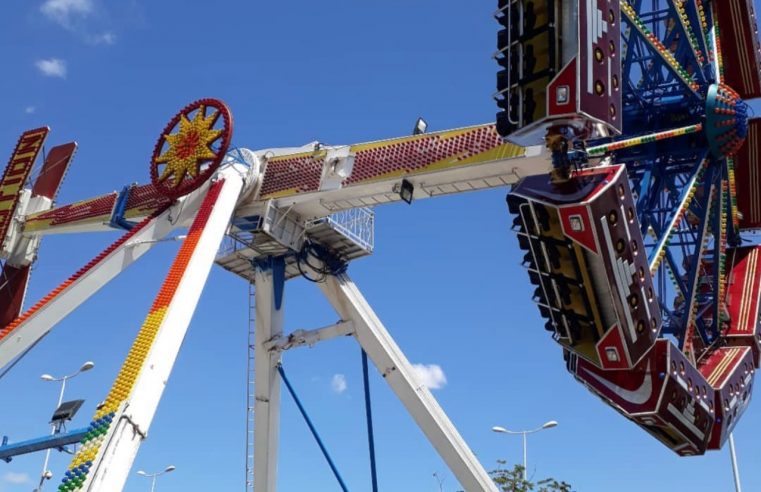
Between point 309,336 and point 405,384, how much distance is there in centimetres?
350

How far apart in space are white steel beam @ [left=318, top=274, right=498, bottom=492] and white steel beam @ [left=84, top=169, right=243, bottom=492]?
4.71 meters

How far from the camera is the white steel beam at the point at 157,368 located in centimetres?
2116

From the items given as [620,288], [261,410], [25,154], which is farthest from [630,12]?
[25,154]

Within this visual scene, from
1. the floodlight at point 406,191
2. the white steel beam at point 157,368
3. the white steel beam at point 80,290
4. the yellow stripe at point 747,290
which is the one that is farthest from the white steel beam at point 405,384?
the yellow stripe at point 747,290

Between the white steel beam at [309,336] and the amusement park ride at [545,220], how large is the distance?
0.06 metres

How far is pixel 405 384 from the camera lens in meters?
29.2

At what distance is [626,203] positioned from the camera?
23.2 metres

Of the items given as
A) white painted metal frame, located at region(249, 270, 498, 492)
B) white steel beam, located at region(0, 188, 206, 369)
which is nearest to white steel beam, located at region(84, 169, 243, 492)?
white steel beam, located at region(0, 188, 206, 369)

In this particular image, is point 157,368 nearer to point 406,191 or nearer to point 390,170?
point 406,191

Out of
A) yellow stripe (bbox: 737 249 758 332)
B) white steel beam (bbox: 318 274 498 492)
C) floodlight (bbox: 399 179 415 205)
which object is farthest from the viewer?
yellow stripe (bbox: 737 249 758 332)

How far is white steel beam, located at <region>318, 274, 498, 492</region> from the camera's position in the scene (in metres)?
27.8

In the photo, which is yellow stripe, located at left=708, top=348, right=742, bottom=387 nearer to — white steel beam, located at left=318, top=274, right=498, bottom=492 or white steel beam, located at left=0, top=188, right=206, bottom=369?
white steel beam, located at left=318, top=274, right=498, bottom=492

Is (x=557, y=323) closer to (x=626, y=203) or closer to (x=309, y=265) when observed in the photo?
(x=626, y=203)

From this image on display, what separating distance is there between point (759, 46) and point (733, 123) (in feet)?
20.8
